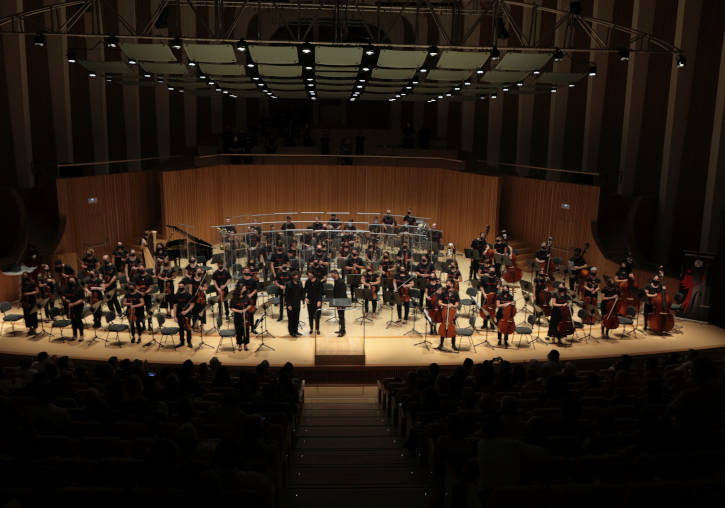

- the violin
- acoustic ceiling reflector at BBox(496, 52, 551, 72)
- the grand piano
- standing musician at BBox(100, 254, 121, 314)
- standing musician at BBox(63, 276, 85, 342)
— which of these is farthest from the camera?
the grand piano

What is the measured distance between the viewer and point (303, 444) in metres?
7.64

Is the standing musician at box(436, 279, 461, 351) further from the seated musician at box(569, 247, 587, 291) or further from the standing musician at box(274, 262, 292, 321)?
the seated musician at box(569, 247, 587, 291)

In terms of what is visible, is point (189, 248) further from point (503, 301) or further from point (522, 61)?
point (522, 61)

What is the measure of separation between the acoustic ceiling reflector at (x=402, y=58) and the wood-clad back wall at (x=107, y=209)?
38.4 feet

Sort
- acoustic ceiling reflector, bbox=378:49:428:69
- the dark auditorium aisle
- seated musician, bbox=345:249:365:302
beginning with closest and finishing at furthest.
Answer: the dark auditorium aisle → acoustic ceiling reflector, bbox=378:49:428:69 → seated musician, bbox=345:249:365:302

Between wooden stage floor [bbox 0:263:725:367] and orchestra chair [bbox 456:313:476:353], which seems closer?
wooden stage floor [bbox 0:263:725:367]

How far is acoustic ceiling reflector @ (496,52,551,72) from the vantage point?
13.4 metres

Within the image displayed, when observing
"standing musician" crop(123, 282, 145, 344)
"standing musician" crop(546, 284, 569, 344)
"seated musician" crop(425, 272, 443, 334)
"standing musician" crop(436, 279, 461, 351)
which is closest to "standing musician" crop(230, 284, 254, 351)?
"standing musician" crop(123, 282, 145, 344)

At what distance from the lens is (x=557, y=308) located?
1423 centimetres

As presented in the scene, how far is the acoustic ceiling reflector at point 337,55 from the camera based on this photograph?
12781 mm

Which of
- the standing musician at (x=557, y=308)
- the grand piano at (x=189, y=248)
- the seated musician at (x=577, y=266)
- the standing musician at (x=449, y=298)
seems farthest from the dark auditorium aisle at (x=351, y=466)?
the grand piano at (x=189, y=248)

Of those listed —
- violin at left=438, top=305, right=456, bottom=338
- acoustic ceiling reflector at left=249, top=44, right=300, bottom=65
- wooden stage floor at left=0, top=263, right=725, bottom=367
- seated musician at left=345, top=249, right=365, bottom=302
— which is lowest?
wooden stage floor at left=0, top=263, right=725, bottom=367

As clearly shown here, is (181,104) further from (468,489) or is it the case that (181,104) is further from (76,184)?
(468,489)

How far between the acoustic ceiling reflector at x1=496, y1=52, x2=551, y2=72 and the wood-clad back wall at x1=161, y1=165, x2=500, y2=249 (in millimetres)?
9547
